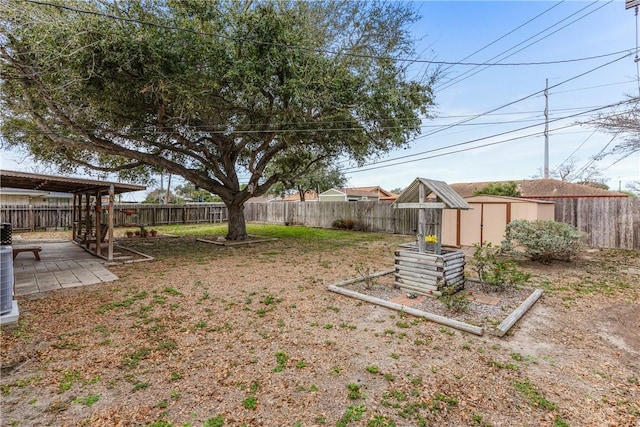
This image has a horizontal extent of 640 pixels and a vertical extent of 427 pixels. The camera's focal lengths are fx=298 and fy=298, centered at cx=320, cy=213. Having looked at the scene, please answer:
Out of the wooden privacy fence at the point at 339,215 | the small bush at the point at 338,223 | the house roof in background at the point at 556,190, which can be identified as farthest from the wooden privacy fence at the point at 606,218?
the house roof in background at the point at 556,190

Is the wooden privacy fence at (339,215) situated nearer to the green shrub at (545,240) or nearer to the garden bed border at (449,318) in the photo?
the green shrub at (545,240)

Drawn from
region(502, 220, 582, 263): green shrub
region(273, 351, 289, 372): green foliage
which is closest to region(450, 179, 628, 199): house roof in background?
region(502, 220, 582, 263): green shrub

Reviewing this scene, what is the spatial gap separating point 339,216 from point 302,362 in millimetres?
13659

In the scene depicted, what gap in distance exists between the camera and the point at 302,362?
9.07ft

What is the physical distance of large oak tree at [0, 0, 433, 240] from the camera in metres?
6.05

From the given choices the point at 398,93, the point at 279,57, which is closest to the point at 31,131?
the point at 279,57

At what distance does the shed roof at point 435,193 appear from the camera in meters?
4.88

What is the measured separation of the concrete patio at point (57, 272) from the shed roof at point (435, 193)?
5711 millimetres

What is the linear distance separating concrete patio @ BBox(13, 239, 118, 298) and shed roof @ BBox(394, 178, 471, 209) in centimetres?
571

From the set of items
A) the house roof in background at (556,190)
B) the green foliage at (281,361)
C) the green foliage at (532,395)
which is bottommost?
the green foliage at (532,395)

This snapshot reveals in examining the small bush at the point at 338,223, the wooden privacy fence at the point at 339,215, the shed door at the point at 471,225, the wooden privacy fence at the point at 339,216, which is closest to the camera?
the wooden privacy fence at the point at 339,216

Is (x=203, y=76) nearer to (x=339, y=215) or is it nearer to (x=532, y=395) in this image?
(x=532, y=395)

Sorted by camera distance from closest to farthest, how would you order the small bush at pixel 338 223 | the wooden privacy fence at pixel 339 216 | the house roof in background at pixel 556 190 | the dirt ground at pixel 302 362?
the dirt ground at pixel 302 362, the wooden privacy fence at pixel 339 216, the small bush at pixel 338 223, the house roof in background at pixel 556 190

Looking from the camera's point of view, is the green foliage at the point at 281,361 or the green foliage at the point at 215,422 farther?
the green foliage at the point at 281,361
